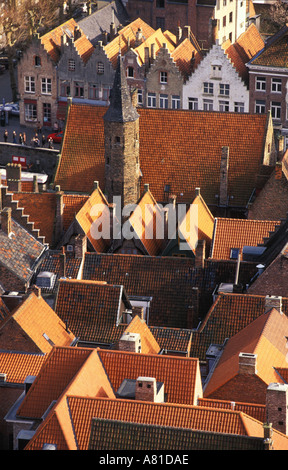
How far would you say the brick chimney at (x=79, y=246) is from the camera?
8112cm

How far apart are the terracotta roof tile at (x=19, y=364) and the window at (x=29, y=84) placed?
57.7 meters

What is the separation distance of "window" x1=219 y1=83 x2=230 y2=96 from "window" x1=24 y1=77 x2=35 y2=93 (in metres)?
17.3

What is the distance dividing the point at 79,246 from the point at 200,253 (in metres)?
7.08

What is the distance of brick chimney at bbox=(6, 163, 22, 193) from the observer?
92.1m

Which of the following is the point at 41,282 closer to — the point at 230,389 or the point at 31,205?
the point at 31,205

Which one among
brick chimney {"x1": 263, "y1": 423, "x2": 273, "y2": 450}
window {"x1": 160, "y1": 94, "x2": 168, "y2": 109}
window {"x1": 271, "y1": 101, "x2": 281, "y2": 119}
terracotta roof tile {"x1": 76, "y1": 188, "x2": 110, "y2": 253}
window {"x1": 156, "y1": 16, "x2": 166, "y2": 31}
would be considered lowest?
brick chimney {"x1": 263, "y1": 423, "x2": 273, "y2": 450}

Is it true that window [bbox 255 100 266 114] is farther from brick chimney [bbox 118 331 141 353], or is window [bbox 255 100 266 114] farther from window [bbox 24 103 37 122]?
brick chimney [bbox 118 331 141 353]

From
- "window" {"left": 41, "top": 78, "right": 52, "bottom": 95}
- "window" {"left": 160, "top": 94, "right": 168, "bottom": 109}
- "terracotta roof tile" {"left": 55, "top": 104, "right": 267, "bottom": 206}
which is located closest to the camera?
"terracotta roof tile" {"left": 55, "top": 104, "right": 267, "bottom": 206}

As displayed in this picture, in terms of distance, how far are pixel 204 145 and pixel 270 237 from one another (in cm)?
1559

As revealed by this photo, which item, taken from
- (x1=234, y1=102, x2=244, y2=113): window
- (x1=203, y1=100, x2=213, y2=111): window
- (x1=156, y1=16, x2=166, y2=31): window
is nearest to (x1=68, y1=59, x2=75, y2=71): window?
(x1=203, y1=100, x2=213, y2=111): window

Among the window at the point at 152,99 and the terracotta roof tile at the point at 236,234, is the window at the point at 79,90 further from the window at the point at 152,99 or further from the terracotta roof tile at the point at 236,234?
the terracotta roof tile at the point at 236,234

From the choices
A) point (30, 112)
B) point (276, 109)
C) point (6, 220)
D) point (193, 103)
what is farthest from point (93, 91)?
point (6, 220)

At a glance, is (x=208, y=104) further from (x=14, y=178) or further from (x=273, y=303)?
(x=273, y=303)

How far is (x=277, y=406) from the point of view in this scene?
197ft
